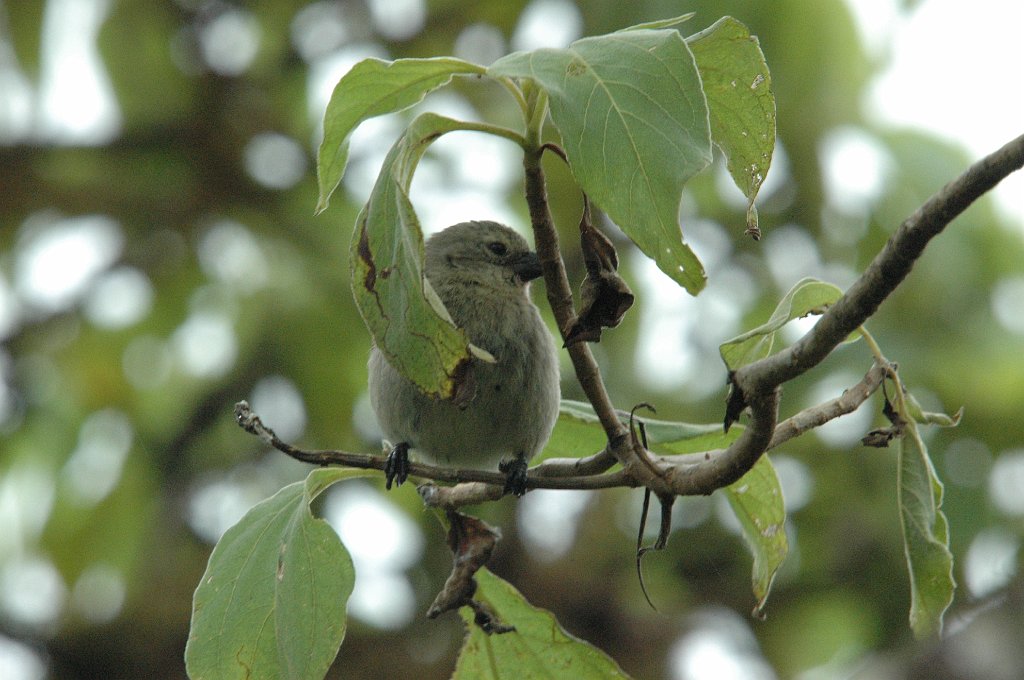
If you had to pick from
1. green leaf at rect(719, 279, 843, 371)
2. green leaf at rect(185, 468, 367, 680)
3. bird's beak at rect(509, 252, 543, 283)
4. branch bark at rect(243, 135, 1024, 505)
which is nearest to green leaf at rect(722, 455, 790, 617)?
branch bark at rect(243, 135, 1024, 505)

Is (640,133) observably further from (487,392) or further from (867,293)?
(487,392)

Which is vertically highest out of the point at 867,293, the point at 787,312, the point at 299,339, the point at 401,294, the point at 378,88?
the point at 378,88

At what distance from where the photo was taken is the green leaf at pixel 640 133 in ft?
5.26

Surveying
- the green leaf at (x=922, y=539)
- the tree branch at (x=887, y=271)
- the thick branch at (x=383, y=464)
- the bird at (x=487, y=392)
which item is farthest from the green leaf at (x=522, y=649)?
the tree branch at (x=887, y=271)

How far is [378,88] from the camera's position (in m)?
1.82

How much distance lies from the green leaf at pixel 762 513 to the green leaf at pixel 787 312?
388 millimetres

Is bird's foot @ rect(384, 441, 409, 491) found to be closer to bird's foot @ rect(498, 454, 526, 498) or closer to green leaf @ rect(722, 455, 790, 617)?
bird's foot @ rect(498, 454, 526, 498)

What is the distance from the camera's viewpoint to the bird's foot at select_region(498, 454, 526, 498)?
252cm

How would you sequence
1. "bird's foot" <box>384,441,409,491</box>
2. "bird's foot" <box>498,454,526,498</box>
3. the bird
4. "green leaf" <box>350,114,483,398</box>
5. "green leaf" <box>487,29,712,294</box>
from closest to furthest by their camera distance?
1. "green leaf" <box>487,29,712,294</box>
2. "green leaf" <box>350,114,483,398</box>
3. "bird's foot" <box>384,441,409,491</box>
4. "bird's foot" <box>498,454,526,498</box>
5. the bird

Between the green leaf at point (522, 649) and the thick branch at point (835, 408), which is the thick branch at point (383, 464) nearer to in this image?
the thick branch at point (835, 408)

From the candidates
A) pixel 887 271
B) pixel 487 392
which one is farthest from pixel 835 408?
pixel 487 392

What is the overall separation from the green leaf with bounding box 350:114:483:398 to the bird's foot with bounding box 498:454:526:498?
587mm

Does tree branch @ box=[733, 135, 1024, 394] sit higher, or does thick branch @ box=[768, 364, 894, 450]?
tree branch @ box=[733, 135, 1024, 394]

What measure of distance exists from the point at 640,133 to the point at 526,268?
2.28m
